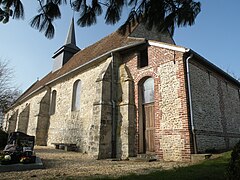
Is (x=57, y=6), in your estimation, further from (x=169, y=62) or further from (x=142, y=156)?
(x=142, y=156)

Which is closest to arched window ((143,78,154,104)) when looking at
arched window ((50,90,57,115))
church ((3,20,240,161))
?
church ((3,20,240,161))

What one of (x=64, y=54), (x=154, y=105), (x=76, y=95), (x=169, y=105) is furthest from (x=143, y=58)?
(x=64, y=54)

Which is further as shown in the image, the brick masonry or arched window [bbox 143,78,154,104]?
arched window [bbox 143,78,154,104]

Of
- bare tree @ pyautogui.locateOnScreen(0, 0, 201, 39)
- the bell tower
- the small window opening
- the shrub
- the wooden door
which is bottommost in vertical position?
the shrub

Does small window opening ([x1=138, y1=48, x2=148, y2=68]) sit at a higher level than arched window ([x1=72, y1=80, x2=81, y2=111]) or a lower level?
higher

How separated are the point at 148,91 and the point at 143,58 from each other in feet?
6.91

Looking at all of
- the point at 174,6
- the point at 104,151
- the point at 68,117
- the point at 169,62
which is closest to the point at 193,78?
the point at 169,62

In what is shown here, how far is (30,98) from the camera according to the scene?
22000mm

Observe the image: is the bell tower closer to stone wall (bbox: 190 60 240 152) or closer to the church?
the church

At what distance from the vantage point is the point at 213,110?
10.2 meters

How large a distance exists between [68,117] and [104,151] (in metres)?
5.46

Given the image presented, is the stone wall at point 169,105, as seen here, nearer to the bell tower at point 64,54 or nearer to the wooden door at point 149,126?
the wooden door at point 149,126

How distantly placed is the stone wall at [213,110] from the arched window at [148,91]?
2032 millimetres

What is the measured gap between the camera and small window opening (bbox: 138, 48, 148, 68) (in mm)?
11141
